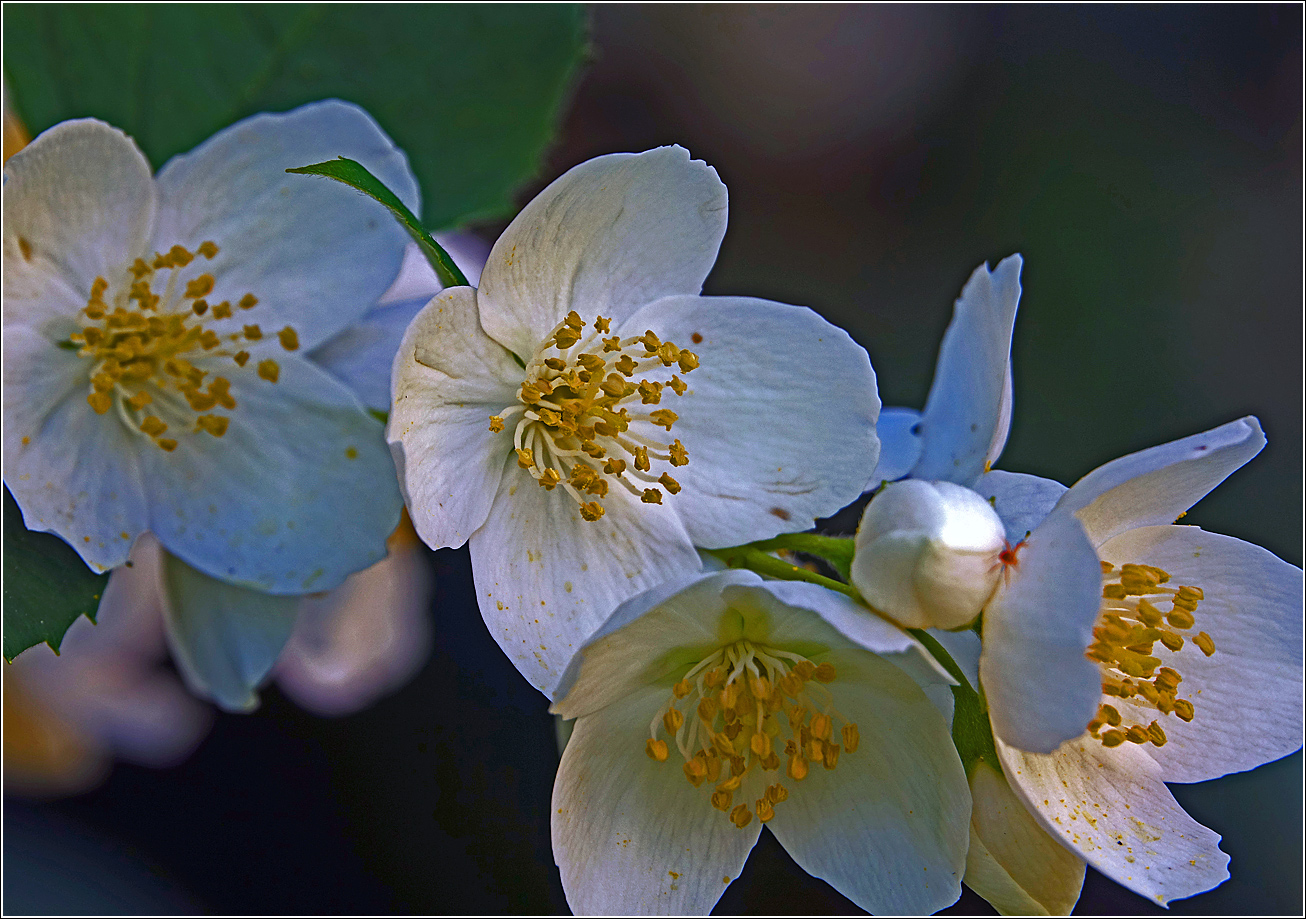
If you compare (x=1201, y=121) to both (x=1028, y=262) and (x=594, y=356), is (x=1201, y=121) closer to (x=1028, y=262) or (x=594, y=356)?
(x=1028, y=262)

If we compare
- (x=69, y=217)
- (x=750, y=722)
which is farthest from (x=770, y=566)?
(x=69, y=217)

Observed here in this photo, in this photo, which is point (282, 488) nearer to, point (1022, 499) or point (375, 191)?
point (375, 191)

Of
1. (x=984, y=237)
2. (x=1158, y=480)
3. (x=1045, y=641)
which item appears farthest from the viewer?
(x=984, y=237)

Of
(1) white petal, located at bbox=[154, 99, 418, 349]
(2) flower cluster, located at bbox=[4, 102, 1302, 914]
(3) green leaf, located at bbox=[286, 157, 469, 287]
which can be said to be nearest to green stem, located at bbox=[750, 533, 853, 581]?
(2) flower cluster, located at bbox=[4, 102, 1302, 914]

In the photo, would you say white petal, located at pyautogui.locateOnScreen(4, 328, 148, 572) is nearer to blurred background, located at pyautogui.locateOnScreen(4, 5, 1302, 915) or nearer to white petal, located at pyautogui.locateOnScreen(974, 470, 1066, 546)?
white petal, located at pyautogui.locateOnScreen(974, 470, 1066, 546)

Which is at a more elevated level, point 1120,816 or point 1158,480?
point 1158,480

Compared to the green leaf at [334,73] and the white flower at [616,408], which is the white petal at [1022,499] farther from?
the green leaf at [334,73]
